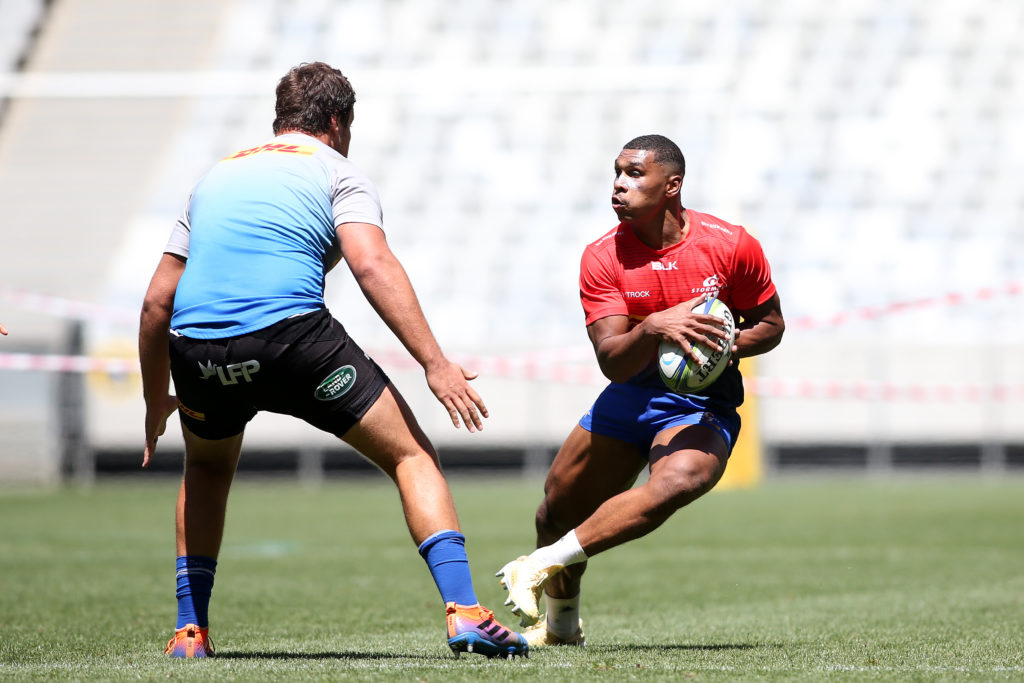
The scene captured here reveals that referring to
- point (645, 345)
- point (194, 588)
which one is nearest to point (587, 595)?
point (645, 345)

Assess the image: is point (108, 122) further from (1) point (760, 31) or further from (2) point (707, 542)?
(2) point (707, 542)

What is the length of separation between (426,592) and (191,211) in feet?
11.2

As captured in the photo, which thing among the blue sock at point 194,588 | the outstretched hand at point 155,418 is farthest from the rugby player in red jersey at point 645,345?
the outstretched hand at point 155,418

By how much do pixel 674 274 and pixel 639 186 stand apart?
0.36 meters

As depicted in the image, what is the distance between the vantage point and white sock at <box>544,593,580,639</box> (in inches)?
217

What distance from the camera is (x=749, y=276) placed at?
5.37 meters

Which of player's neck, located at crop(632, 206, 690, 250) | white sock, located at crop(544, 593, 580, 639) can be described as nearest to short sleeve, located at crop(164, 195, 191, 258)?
player's neck, located at crop(632, 206, 690, 250)

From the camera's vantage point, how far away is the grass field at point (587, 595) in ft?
15.2

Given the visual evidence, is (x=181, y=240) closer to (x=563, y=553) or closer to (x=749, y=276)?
(x=563, y=553)

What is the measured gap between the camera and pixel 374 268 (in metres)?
4.48

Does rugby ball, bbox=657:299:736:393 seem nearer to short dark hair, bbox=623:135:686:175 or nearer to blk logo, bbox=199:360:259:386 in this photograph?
short dark hair, bbox=623:135:686:175

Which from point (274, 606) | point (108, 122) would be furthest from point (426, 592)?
point (108, 122)

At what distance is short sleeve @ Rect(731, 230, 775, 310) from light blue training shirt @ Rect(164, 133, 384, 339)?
4.79 ft

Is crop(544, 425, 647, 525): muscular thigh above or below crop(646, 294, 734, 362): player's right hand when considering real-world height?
below
